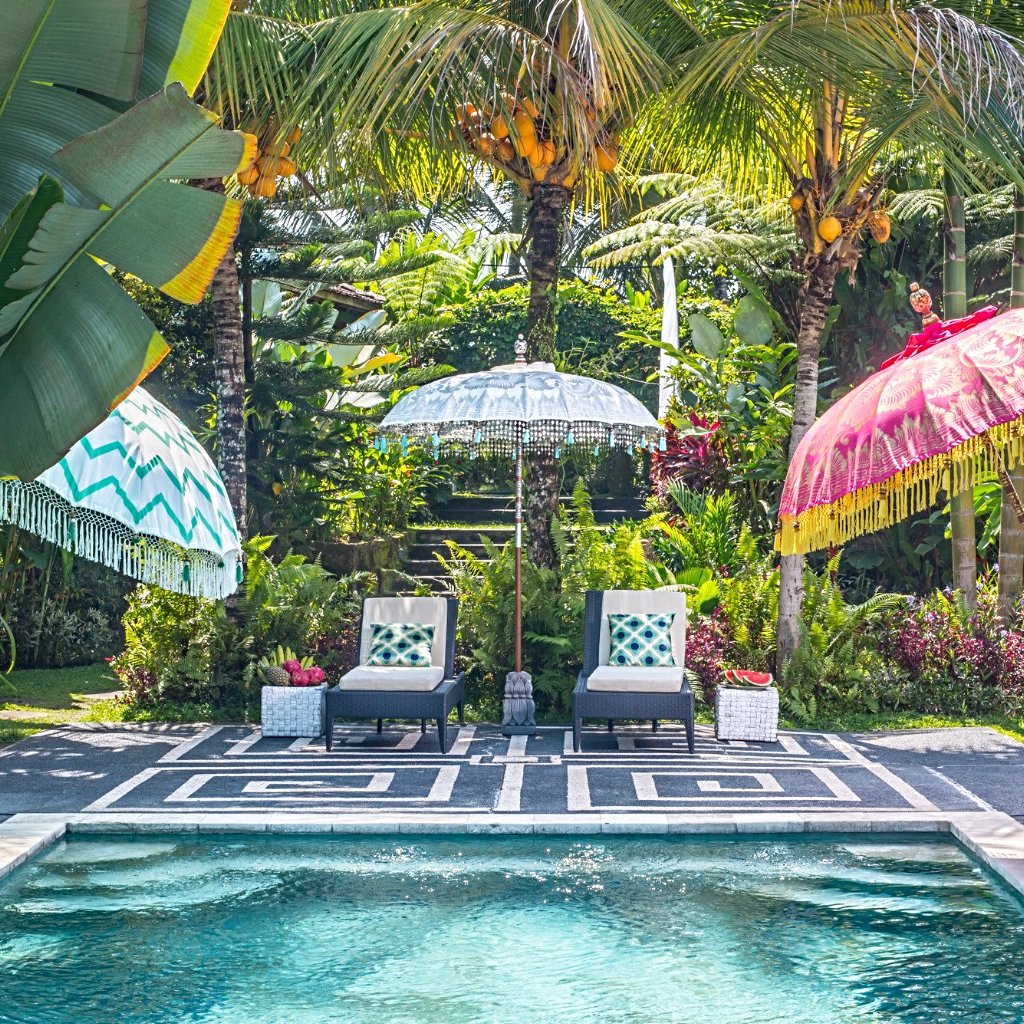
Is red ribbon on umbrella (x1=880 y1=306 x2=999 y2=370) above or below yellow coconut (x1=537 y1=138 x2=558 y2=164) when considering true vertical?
below

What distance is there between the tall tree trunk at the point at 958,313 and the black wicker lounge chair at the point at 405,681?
4481mm

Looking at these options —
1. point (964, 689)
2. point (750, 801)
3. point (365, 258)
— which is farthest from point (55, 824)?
point (365, 258)

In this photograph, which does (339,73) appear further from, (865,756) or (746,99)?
(865,756)

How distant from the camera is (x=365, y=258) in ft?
51.5

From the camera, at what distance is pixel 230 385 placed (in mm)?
11156

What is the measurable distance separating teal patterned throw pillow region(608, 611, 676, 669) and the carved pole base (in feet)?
2.21

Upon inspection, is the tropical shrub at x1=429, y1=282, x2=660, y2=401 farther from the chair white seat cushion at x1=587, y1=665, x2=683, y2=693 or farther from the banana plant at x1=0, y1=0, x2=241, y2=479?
the banana plant at x1=0, y1=0, x2=241, y2=479

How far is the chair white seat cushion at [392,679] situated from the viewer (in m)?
9.38

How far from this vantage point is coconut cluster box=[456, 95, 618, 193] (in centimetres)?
1001

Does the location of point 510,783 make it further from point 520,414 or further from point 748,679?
point 520,414

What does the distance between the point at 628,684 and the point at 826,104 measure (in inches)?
182

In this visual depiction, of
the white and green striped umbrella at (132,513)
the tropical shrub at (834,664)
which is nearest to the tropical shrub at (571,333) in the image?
the tropical shrub at (834,664)

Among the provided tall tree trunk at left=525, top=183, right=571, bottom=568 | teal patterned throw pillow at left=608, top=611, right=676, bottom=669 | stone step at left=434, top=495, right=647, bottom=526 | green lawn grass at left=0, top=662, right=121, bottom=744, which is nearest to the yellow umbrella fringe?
teal patterned throw pillow at left=608, top=611, right=676, bottom=669

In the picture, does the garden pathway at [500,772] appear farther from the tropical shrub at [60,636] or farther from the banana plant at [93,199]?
the banana plant at [93,199]
